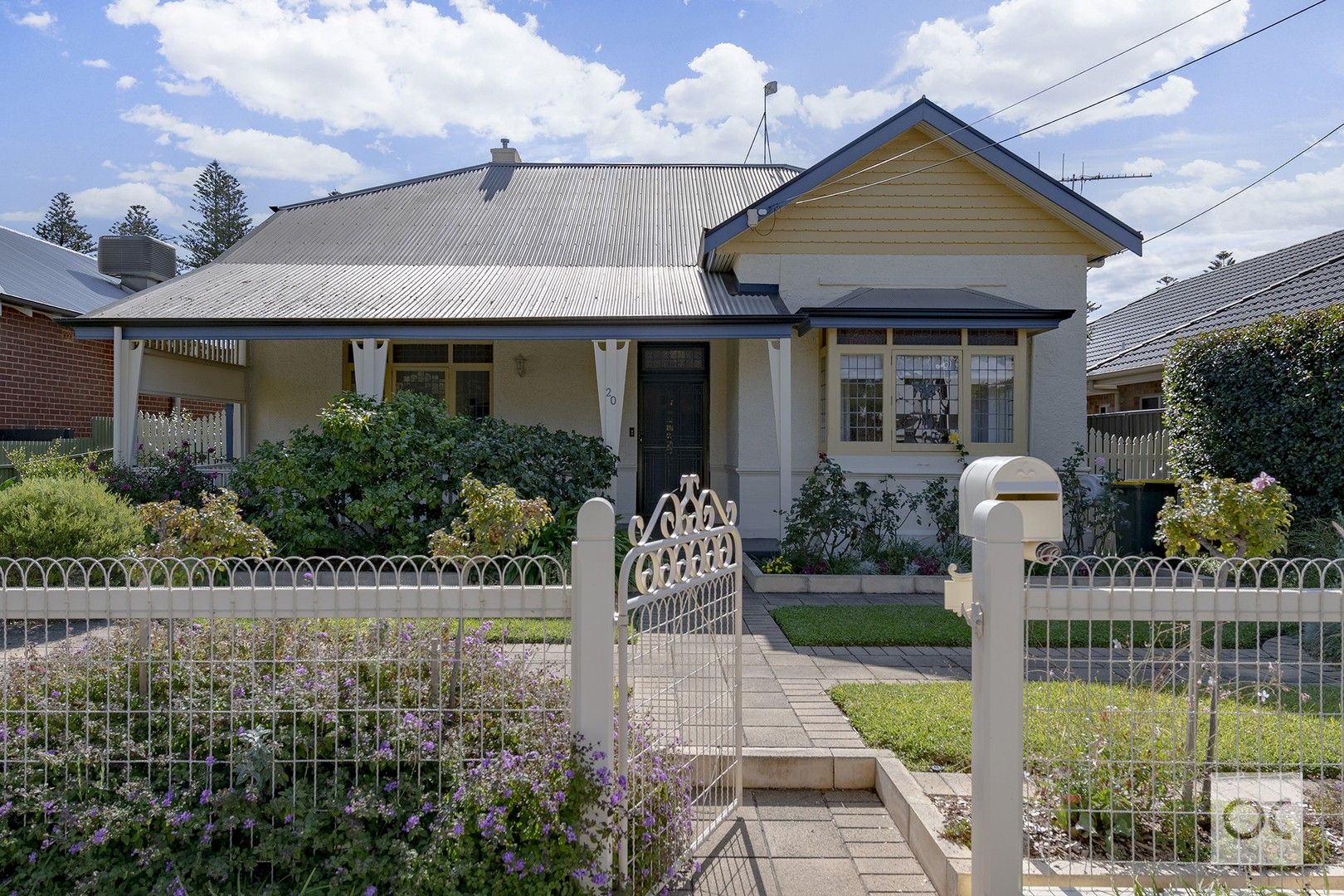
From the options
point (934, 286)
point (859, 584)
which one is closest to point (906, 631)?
point (859, 584)

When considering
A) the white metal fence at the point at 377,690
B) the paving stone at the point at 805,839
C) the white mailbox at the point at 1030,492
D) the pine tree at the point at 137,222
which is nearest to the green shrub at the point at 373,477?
the white metal fence at the point at 377,690

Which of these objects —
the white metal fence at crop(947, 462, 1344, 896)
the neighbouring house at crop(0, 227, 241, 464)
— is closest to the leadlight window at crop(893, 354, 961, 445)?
the white metal fence at crop(947, 462, 1344, 896)

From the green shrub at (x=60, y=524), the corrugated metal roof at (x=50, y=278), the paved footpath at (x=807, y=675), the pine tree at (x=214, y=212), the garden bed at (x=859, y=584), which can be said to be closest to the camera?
the paved footpath at (x=807, y=675)

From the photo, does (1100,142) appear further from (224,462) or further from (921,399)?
(224,462)

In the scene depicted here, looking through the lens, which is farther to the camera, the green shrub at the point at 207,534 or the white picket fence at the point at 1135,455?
the white picket fence at the point at 1135,455

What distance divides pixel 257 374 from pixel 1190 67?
41.7ft

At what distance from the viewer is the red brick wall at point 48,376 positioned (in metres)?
13.3

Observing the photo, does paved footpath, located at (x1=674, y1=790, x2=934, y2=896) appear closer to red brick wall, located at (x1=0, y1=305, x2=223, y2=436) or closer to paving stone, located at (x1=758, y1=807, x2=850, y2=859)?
paving stone, located at (x1=758, y1=807, x2=850, y2=859)

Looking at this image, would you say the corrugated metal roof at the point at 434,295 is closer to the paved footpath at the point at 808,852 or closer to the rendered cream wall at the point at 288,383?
the rendered cream wall at the point at 288,383

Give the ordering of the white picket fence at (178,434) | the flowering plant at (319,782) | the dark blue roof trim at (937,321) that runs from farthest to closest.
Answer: the white picket fence at (178,434)
the dark blue roof trim at (937,321)
the flowering plant at (319,782)

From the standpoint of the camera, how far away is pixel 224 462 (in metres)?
11.2

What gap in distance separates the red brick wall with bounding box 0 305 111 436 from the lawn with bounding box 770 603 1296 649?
1291cm

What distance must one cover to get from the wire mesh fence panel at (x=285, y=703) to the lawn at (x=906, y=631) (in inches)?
147

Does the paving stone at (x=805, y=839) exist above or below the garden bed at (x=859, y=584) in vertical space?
below
